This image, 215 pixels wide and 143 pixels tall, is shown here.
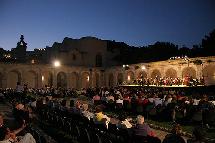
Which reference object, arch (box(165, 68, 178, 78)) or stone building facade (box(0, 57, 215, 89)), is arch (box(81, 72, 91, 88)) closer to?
stone building facade (box(0, 57, 215, 89))

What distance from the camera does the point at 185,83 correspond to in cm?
3192

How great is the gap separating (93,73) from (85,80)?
2.14 metres

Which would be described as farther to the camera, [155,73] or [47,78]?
[47,78]

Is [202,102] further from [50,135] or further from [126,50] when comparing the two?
[126,50]

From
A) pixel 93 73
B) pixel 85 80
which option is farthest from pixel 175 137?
pixel 93 73

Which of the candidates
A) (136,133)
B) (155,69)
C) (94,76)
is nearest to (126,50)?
(94,76)

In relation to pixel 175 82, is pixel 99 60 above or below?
above

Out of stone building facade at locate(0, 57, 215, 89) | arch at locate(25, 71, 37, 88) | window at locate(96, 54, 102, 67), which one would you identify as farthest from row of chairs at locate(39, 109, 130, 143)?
window at locate(96, 54, 102, 67)

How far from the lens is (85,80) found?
54781mm

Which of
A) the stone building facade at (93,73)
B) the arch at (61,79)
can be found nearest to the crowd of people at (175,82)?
the stone building facade at (93,73)

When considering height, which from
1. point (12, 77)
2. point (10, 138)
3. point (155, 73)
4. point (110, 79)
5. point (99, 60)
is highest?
point (99, 60)

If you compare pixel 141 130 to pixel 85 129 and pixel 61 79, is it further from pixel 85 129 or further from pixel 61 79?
pixel 61 79

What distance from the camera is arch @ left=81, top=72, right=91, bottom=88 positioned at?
178 feet

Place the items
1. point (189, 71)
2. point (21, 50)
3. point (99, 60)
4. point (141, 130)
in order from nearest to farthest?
point (141, 130) → point (189, 71) → point (99, 60) → point (21, 50)
